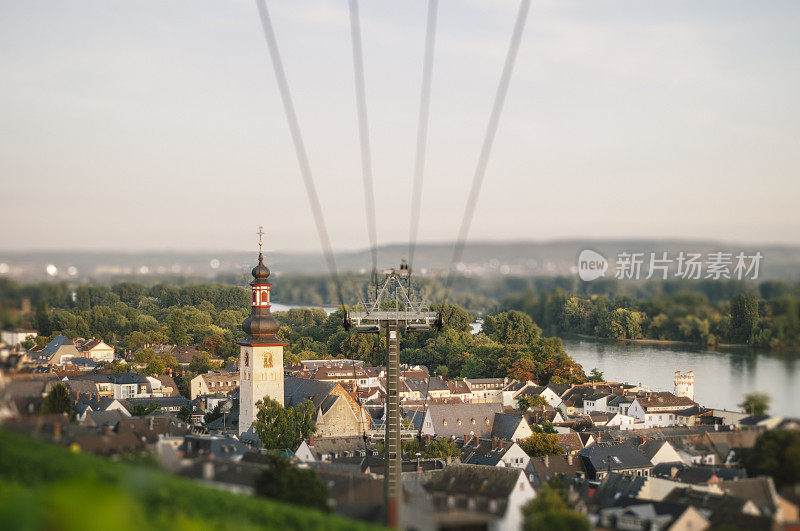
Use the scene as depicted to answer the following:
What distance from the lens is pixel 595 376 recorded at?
5997cm

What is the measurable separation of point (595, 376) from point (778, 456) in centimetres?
4117

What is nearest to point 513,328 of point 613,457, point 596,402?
point 596,402

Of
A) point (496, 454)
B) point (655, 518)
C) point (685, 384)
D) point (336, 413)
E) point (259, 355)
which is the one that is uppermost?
point (259, 355)

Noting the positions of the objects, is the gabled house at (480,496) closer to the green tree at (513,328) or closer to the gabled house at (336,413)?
the gabled house at (336,413)

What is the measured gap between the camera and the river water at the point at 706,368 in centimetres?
1903

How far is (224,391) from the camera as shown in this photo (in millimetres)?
58188

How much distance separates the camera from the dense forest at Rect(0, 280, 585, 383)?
64.5 meters

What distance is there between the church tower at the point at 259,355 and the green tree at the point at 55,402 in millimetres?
8836

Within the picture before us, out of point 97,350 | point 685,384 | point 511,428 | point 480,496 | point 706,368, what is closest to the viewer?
point 480,496

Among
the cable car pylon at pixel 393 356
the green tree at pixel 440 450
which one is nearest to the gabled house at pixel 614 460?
the green tree at pixel 440 450

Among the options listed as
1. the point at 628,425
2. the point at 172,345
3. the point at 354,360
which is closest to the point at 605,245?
the point at 628,425

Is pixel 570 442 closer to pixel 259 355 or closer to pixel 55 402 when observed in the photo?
pixel 259 355

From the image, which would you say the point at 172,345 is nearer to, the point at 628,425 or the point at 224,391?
the point at 224,391

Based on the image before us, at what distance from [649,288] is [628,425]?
73.7 ft
